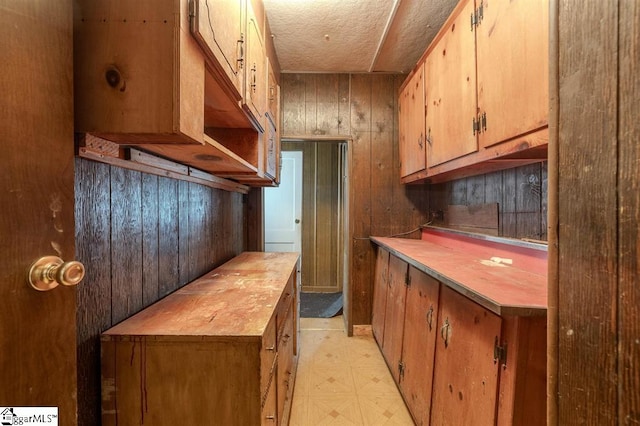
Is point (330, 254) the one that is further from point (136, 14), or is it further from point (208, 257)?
point (136, 14)

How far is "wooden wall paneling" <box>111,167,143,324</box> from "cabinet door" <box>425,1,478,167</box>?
5.09 ft

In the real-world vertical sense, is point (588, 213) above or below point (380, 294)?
above

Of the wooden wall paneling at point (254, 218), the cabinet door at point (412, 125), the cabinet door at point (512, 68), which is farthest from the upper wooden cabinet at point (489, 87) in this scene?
the wooden wall paneling at point (254, 218)

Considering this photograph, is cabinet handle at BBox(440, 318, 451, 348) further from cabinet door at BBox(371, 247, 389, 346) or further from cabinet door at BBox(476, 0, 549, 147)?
cabinet door at BBox(371, 247, 389, 346)

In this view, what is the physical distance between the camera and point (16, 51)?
51cm

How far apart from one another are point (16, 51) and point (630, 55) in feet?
3.29

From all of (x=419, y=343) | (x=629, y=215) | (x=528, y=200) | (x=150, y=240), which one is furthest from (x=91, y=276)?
(x=528, y=200)

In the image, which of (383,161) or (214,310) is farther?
(383,161)

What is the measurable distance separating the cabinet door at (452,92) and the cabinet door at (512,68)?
10 cm

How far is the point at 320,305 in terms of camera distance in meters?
3.66

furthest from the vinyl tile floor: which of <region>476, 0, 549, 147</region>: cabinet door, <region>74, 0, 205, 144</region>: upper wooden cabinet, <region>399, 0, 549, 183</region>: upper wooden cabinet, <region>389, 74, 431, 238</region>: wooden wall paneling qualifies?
<region>74, 0, 205, 144</region>: upper wooden cabinet

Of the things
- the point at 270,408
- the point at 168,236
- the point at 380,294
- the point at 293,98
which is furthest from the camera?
the point at 293,98

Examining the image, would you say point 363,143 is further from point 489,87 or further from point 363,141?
point 489,87

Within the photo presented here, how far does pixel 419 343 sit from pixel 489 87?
1345mm
